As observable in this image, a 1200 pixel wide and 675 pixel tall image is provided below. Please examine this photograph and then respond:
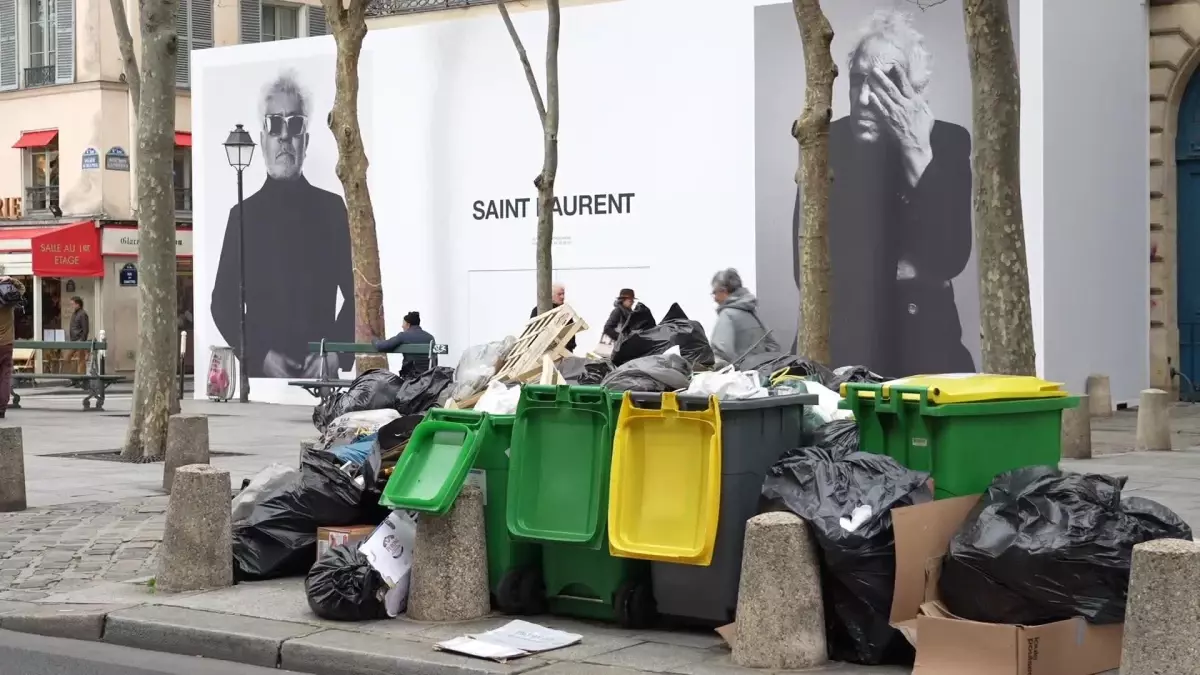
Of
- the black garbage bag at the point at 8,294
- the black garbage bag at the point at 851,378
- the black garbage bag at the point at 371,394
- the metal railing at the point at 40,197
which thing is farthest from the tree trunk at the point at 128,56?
the metal railing at the point at 40,197

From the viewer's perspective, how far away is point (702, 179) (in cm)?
2142

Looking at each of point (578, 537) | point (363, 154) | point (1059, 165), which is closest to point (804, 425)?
point (578, 537)

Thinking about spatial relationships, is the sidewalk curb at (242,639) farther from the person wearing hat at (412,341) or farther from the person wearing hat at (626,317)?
the person wearing hat at (412,341)

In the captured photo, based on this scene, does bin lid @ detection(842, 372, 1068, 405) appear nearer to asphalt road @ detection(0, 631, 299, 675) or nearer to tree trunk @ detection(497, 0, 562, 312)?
asphalt road @ detection(0, 631, 299, 675)

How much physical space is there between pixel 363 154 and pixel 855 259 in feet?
24.2

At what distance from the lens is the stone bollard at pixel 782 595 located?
685cm

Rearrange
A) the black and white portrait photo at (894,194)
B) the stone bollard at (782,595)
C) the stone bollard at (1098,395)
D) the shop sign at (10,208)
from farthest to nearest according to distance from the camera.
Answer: the shop sign at (10,208)
the stone bollard at (1098,395)
the black and white portrait photo at (894,194)
the stone bollard at (782,595)

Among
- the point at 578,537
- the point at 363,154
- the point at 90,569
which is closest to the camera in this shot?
the point at 578,537

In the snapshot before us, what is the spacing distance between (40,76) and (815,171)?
2701cm

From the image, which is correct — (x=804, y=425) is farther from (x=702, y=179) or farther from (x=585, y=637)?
(x=702, y=179)

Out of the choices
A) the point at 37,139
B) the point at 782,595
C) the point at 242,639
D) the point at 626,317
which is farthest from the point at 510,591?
the point at 37,139

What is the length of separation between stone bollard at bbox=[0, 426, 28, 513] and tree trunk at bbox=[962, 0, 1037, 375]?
7.37 m

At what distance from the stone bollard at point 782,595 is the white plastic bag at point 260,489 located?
135 inches

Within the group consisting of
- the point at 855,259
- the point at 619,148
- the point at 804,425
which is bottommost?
the point at 804,425
